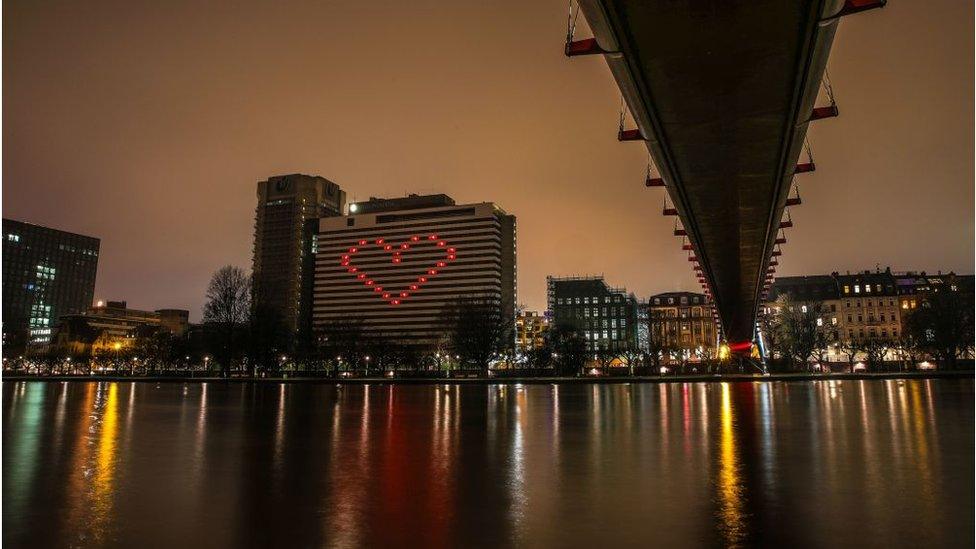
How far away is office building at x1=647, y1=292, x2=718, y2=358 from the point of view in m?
162

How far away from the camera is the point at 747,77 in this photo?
14.3 meters

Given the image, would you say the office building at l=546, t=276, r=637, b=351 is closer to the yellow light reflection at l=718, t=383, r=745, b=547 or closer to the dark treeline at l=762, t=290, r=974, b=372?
the dark treeline at l=762, t=290, r=974, b=372

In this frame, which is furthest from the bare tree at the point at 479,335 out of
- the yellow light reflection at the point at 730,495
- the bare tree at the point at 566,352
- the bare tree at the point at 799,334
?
the yellow light reflection at the point at 730,495

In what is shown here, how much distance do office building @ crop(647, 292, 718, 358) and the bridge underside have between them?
465ft

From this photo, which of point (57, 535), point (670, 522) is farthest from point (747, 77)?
point (57, 535)

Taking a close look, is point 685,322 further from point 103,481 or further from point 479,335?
point 103,481

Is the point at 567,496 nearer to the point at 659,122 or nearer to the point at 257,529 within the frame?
the point at 257,529

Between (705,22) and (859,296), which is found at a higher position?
(859,296)

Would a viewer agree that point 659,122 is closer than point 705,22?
No

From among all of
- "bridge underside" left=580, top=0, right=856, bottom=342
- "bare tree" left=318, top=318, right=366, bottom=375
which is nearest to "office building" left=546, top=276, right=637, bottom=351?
"bare tree" left=318, top=318, right=366, bottom=375

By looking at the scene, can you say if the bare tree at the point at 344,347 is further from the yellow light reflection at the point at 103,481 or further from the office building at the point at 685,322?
the yellow light reflection at the point at 103,481

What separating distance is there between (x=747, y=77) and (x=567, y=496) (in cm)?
972

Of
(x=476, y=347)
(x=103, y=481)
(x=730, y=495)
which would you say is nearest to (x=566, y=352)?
(x=476, y=347)

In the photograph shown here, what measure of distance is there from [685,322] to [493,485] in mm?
160771
